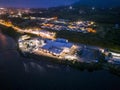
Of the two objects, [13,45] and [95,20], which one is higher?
[95,20]

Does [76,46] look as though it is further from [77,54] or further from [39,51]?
[39,51]

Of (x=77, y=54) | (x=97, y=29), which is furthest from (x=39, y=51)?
(x=97, y=29)

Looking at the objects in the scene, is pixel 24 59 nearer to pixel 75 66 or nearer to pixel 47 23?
pixel 75 66

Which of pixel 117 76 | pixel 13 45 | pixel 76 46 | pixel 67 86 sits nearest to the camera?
pixel 67 86

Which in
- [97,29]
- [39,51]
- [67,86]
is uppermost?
[97,29]

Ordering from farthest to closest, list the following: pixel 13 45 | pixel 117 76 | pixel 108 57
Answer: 1. pixel 13 45
2. pixel 108 57
3. pixel 117 76

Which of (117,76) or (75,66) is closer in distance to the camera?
(117,76)
